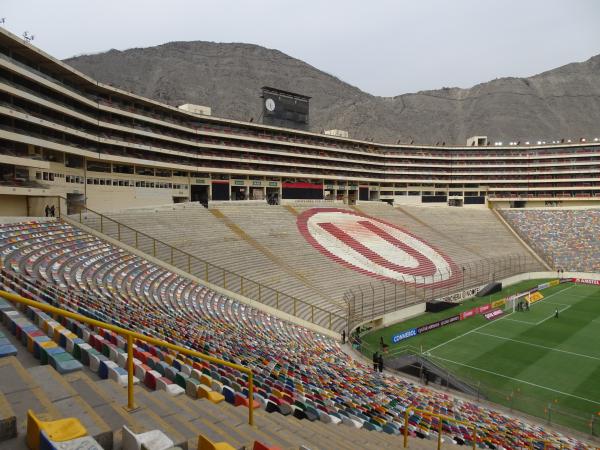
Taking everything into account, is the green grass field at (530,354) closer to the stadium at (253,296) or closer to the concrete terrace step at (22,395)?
the stadium at (253,296)

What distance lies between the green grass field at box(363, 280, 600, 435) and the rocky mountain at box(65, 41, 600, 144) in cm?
11957

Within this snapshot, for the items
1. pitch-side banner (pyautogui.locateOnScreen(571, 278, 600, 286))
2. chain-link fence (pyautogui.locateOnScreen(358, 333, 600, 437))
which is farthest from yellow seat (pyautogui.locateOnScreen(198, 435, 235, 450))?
pitch-side banner (pyautogui.locateOnScreen(571, 278, 600, 286))

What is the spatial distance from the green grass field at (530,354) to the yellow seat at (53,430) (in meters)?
18.0

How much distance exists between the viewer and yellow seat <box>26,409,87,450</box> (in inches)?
129

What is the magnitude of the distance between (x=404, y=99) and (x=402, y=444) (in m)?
182

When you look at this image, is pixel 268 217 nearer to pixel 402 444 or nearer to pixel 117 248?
pixel 117 248

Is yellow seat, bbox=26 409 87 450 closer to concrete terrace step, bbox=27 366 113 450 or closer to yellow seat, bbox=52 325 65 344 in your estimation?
concrete terrace step, bbox=27 366 113 450

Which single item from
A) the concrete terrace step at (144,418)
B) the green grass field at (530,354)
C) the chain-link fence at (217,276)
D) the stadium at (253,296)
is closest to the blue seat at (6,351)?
the stadium at (253,296)

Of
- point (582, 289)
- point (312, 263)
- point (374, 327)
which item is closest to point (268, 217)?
point (312, 263)

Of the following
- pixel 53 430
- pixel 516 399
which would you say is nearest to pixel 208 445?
pixel 53 430

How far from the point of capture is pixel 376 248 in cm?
4106

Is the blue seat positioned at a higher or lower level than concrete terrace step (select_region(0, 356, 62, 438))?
higher

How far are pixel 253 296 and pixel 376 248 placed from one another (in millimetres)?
19351

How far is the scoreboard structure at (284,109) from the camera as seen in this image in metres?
60.7
